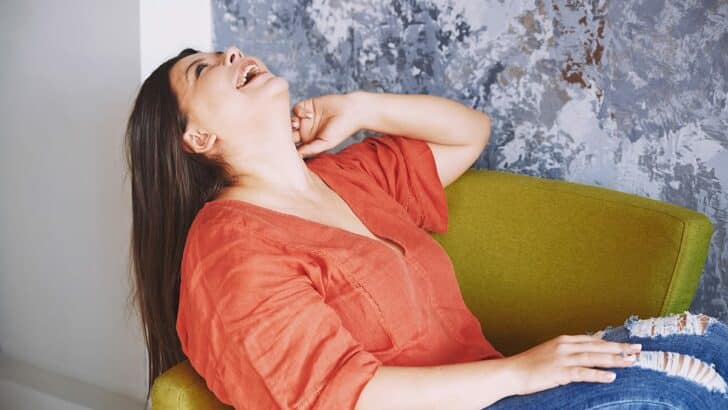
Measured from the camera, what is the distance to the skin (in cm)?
145

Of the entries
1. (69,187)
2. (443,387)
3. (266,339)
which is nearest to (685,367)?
(443,387)

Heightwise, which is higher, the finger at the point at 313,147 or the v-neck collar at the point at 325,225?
the finger at the point at 313,147

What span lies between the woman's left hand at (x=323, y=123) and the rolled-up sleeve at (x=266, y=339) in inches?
20.7

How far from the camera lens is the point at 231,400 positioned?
1.23 meters

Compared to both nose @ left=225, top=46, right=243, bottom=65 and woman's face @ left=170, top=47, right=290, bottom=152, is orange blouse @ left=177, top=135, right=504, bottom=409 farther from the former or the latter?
nose @ left=225, top=46, right=243, bottom=65

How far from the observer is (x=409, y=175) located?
1748 mm

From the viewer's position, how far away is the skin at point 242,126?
145 centimetres

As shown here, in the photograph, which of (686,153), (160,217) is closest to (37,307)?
(160,217)

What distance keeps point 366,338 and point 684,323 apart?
1.65 feet

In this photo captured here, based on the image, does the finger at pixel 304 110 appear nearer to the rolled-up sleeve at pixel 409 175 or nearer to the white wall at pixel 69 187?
the rolled-up sleeve at pixel 409 175

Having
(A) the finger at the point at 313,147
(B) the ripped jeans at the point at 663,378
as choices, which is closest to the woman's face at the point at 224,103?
(A) the finger at the point at 313,147

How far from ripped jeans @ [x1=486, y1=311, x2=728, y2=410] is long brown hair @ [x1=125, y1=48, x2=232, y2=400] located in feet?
2.14

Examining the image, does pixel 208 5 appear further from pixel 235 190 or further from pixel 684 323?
pixel 684 323

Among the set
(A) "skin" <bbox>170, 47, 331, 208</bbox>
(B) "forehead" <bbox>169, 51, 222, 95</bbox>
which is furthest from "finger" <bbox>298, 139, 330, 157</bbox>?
(B) "forehead" <bbox>169, 51, 222, 95</bbox>
